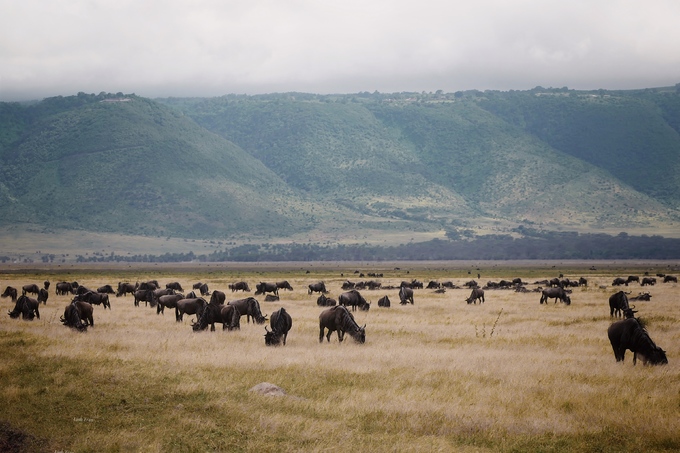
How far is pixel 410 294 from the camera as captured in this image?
149 feet

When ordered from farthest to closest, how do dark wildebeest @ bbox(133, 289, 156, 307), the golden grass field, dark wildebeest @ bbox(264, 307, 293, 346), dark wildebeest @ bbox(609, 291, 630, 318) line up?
dark wildebeest @ bbox(133, 289, 156, 307) < dark wildebeest @ bbox(609, 291, 630, 318) < dark wildebeest @ bbox(264, 307, 293, 346) < the golden grass field

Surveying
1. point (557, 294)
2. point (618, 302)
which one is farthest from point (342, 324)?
point (557, 294)

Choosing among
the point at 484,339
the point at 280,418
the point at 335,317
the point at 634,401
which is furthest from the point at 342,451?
the point at 484,339

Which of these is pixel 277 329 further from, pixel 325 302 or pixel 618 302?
pixel 618 302

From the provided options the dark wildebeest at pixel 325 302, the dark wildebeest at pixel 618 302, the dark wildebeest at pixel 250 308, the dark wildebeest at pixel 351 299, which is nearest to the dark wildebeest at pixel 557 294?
the dark wildebeest at pixel 618 302

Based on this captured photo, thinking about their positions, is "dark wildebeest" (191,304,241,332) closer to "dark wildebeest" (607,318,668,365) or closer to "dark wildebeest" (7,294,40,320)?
"dark wildebeest" (7,294,40,320)

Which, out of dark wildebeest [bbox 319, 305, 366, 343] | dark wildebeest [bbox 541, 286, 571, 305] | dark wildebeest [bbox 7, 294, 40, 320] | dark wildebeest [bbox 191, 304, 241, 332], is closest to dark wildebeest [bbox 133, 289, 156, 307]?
dark wildebeest [bbox 7, 294, 40, 320]

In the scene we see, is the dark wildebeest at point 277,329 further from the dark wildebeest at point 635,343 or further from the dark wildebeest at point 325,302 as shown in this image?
the dark wildebeest at point 325,302

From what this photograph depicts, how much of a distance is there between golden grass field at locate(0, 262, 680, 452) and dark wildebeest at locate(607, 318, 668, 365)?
476 mm

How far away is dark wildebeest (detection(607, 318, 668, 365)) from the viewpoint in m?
21.2

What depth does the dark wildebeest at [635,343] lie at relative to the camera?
69.6ft

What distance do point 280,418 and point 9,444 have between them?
5367 millimetres

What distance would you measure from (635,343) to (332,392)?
9.93m

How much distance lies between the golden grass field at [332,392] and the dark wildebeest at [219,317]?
719 millimetres
